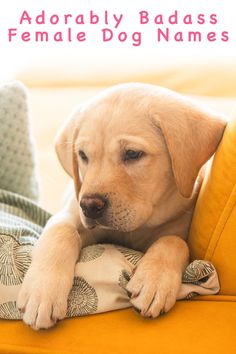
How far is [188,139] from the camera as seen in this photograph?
1437mm

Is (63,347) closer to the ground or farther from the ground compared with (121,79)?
closer to the ground

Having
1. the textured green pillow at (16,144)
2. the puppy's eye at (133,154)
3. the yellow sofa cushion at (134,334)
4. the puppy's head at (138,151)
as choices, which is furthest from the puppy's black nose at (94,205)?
the textured green pillow at (16,144)

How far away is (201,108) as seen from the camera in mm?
1527

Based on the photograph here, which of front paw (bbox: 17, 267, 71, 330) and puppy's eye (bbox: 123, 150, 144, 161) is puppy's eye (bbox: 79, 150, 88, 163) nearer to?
puppy's eye (bbox: 123, 150, 144, 161)

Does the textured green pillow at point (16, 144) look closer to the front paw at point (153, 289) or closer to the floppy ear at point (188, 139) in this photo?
the floppy ear at point (188, 139)

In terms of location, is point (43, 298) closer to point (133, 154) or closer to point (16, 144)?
point (133, 154)

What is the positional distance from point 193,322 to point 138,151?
484 millimetres

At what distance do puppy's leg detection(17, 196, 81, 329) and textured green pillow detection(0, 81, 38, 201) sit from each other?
1.83 ft

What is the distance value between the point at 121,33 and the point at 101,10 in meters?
0.17

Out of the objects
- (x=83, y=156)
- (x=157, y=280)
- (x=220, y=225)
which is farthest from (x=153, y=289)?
(x=83, y=156)

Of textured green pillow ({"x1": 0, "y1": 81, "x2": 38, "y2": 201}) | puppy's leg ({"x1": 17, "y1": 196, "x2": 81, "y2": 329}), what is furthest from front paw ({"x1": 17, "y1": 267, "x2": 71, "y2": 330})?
textured green pillow ({"x1": 0, "y1": 81, "x2": 38, "y2": 201})

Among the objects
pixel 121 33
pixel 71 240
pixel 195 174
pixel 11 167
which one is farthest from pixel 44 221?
pixel 121 33

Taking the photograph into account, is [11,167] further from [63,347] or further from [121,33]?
[121,33]

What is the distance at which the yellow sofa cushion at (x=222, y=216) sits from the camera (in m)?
1.27
